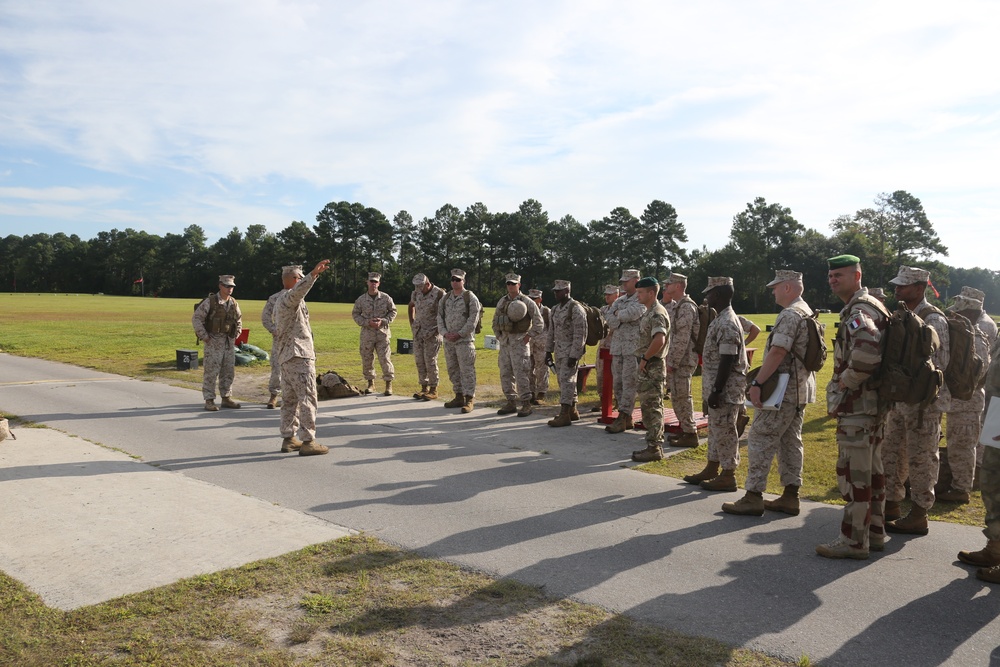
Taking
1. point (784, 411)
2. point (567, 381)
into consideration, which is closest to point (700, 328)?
point (567, 381)

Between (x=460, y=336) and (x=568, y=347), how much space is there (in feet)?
6.63

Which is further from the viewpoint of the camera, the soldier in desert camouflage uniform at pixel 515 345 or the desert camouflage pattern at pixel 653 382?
the soldier in desert camouflage uniform at pixel 515 345

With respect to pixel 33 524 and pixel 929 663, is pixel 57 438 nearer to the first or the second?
pixel 33 524

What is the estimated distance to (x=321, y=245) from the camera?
9262 cm

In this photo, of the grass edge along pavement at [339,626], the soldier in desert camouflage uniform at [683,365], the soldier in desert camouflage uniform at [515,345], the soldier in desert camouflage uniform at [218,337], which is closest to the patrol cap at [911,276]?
the soldier in desert camouflage uniform at [683,365]

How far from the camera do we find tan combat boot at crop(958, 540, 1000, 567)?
4.63m

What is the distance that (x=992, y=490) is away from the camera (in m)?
4.61

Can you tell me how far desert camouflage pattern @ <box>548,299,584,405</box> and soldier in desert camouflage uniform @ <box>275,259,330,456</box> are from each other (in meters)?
3.68

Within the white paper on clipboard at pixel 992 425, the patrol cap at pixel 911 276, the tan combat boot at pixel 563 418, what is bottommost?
the tan combat boot at pixel 563 418

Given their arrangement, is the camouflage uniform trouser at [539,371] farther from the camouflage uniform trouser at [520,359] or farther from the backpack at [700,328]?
the backpack at [700,328]

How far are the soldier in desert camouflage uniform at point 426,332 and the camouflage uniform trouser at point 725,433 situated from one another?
262 inches

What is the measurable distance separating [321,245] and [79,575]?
301ft

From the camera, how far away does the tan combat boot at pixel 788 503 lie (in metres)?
5.94

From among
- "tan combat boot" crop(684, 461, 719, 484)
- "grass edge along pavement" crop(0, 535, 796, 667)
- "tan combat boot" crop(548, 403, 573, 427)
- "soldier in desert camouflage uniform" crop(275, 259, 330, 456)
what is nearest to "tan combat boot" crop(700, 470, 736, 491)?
"tan combat boot" crop(684, 461, 719, 484)
